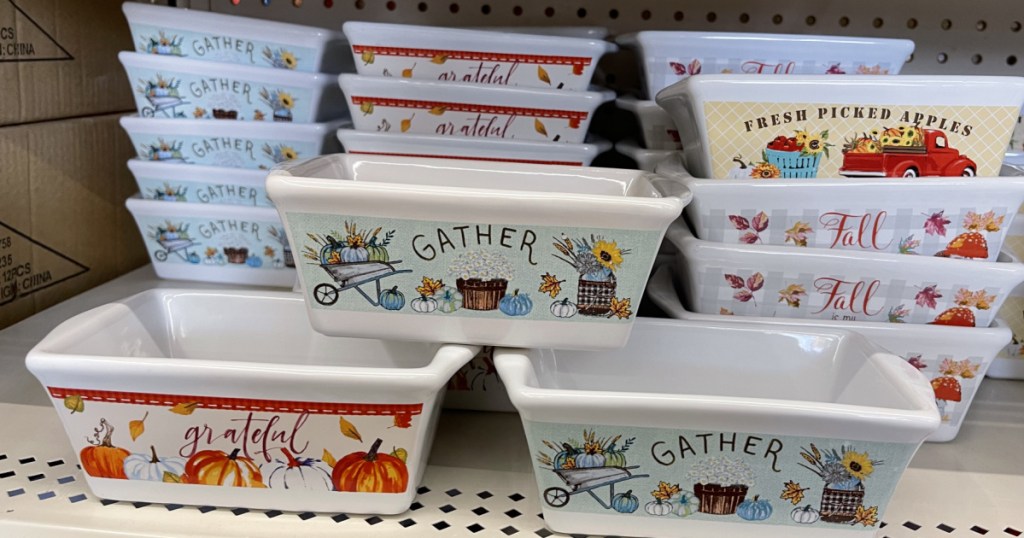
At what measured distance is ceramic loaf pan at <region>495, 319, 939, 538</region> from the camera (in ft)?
1.96

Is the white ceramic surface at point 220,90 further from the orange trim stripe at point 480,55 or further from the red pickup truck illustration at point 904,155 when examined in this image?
the red pickup truck illustration at point 904,155

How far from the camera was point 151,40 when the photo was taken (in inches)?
39.4

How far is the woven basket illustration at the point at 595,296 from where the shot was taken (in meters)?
0.66

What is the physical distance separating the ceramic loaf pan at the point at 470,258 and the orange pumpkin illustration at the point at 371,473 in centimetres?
9

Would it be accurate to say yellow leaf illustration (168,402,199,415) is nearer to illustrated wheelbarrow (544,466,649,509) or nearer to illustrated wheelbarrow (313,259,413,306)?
illustrated wheelbarrow (313,259,413,306)

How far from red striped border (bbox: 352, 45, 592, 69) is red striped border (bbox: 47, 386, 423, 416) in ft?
1.47

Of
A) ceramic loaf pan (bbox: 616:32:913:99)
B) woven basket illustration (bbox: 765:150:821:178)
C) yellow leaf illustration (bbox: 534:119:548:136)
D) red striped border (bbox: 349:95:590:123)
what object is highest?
ceramic loaf pan (bbox: 616:32:913:99)

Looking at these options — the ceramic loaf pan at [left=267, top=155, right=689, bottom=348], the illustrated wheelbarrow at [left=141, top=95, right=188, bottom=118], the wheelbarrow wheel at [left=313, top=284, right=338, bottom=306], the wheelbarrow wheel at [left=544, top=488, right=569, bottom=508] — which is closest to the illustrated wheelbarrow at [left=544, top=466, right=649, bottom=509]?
the wheelbarrow wheel at [left=544, top=488, right=569, bottom=508]

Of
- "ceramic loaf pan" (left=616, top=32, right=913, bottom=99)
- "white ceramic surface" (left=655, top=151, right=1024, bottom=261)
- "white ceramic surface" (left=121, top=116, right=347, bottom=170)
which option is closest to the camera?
"white ceramic surface" (left=655, top=151, right=1024, bottom=261)

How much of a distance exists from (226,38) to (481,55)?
29 cm

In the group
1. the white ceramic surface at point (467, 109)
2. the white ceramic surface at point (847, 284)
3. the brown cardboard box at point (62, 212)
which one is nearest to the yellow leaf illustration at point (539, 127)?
the white ceramic surface at point (467, 109)

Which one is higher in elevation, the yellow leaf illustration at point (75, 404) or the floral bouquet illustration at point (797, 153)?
the floral bouquet illustration at point (797, 153)

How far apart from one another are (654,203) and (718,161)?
0.62 feet

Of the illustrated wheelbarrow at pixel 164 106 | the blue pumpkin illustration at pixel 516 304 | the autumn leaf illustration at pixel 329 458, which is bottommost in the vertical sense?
the autumn leaf illustration at pixel 329 458
